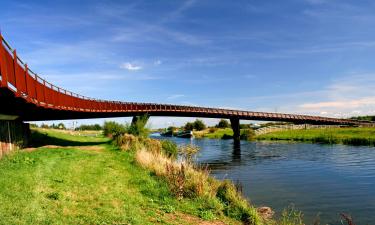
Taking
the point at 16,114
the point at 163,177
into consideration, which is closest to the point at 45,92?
the point at 16,114

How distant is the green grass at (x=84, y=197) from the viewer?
11633 mm

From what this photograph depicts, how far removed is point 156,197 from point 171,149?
2296cm

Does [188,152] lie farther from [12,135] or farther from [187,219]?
[187,219]

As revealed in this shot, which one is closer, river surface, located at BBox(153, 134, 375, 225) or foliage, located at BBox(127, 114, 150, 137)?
river surface, located at BBox(153, 134, 375, 225)

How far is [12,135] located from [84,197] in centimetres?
1618

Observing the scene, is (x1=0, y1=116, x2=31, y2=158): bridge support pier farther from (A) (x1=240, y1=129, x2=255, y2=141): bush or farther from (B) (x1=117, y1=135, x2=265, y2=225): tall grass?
(A) (x1=240, y1=129, x2=255, y2=141): bush

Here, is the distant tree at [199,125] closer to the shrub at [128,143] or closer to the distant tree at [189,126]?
the distant tree at [189,126]

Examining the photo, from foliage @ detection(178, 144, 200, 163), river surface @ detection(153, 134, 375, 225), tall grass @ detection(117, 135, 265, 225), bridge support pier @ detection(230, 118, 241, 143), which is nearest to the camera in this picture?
tall grass @ detection(117, 135, 265, 225)

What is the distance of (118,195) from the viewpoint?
15.2 m

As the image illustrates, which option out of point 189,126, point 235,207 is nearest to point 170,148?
point 235,207

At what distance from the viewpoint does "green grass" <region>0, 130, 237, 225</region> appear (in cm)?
1163

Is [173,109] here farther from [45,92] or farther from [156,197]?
[156,197]

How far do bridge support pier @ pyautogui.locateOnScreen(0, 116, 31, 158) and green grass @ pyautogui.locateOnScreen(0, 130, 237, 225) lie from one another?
11.8ft

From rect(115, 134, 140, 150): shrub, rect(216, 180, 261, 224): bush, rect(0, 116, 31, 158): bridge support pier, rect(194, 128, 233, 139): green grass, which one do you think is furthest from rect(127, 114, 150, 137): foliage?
rect(194, 128, 233, 139): green grass
